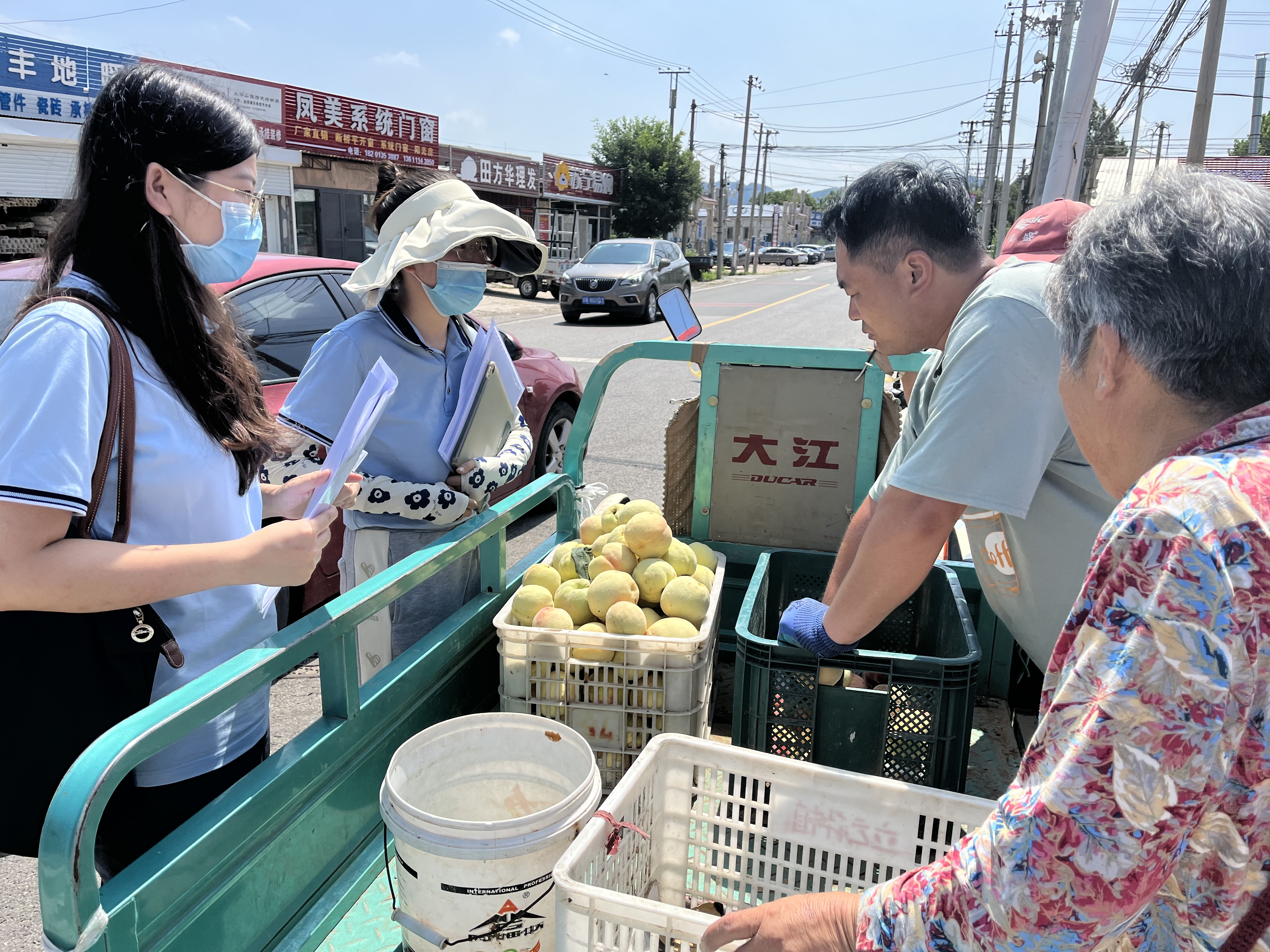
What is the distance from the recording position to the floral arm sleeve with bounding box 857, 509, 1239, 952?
2.56 ft

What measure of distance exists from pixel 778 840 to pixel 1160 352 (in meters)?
1.17

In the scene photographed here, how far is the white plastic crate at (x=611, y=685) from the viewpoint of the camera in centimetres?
199

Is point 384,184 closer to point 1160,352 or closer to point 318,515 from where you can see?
point 318,515

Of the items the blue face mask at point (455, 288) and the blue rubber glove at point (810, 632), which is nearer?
the blue rubber glove at point (810, 632)

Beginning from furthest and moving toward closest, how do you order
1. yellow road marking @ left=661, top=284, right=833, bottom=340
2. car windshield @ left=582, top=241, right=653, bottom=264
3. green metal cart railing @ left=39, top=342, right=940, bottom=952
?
yellow road marking @ left=661, top=284, right=833, bottom=340
car windshield @ left=582, top=241, right=653, bottom=264
green metal cart railing @ left=39, top=342, right=940, bottom=952

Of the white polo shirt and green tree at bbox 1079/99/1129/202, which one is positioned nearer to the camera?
the white polo shirt

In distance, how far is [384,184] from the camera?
8.81 ft

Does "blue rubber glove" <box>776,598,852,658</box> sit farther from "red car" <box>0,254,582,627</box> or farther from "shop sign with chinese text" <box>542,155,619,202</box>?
"shop sign with chinese text" <box>542,155,619,202</box>

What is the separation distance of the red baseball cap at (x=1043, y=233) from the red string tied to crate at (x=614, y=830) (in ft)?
4.80

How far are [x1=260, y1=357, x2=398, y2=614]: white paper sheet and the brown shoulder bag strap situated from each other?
30 centimetres

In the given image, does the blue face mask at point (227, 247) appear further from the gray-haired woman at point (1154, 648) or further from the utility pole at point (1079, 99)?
the utility pole at point (1079, 99)

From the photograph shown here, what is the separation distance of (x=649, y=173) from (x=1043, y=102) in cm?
1556

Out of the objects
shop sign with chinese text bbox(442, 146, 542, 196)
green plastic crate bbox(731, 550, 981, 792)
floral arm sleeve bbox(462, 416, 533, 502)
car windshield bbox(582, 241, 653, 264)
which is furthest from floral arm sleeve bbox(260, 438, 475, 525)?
shop sign with chinese text bbox(442, 146, 542, 196)

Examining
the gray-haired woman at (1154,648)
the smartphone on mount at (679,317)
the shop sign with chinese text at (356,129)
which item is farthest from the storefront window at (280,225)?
the gray-haired woman at (1154,648)
